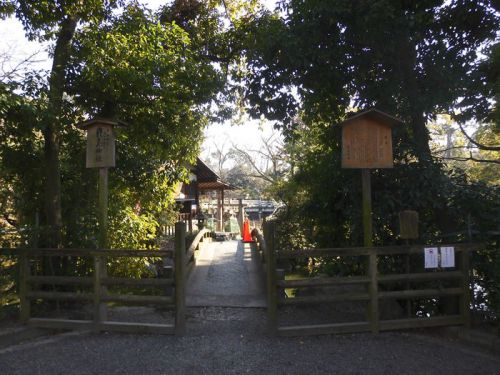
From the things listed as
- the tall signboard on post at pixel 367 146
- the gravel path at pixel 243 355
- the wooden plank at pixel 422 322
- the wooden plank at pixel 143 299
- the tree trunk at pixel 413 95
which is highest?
the tree trunk at pixel 413 95

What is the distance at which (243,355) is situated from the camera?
5.17m

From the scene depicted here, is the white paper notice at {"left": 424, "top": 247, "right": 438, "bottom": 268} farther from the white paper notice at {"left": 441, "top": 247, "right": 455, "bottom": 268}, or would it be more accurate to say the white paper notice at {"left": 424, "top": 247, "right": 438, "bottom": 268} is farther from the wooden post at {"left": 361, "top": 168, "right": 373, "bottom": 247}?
the wooden post at {"left": 361, "top": 168, "right": 373, "bottom": 247}

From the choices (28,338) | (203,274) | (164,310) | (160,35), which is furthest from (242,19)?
(28,338)

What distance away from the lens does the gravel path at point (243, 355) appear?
470 centimetres

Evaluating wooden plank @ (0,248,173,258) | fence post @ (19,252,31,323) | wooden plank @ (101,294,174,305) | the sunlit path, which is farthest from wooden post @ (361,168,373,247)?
fence post @ (19,252,31,323)

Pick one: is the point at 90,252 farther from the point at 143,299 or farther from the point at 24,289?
the point at 24,289

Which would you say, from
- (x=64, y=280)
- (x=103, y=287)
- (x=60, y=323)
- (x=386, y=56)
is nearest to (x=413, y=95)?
(x=386, y=56)

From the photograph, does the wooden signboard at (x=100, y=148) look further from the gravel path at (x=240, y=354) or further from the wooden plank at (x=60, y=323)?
the gravel path at (x=240, y=354)

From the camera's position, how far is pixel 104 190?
694 centimetres

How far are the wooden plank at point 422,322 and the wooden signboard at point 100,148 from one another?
4684 millimetres

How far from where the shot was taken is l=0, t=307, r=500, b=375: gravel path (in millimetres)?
4699

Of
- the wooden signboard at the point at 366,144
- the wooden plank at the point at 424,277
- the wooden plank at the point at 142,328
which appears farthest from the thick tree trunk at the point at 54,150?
the wooden plank at the point at 424,277

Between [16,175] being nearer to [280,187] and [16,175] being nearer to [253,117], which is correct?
[253,117]

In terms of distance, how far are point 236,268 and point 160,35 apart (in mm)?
5744
